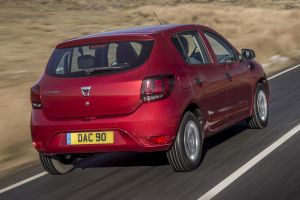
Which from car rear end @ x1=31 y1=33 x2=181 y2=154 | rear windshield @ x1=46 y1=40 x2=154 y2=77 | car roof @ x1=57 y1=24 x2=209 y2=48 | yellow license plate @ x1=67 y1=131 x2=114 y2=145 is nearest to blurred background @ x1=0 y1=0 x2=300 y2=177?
car rear end @ x1=31 y1=33 x2=181 y2=154

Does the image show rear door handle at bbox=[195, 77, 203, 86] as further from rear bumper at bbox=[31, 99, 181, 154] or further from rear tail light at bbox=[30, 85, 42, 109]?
rear tail light at bbox=[30, 85, 42, 109]

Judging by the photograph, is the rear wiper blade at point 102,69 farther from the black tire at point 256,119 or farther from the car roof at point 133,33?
the black tire at point 256,119

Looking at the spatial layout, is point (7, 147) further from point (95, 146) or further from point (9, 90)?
point (9, 90)

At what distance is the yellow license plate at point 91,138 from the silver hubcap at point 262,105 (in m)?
3.44

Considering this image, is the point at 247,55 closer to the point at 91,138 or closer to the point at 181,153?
the point at 181,153

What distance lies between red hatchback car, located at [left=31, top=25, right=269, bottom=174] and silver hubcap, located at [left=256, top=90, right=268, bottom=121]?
77.6 inches

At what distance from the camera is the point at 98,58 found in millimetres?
7938

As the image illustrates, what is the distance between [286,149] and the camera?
8.87 meters

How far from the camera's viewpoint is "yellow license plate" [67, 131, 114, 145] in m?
7.57

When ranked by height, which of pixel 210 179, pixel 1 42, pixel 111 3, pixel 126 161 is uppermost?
pixel 210 179

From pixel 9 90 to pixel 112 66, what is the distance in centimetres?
826

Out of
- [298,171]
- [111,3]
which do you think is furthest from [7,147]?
[111,3]

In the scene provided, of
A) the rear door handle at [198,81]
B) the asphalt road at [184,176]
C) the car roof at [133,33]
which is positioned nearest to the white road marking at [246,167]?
the asphalt road at [184,176]

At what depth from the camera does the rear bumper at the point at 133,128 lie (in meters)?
7.44
